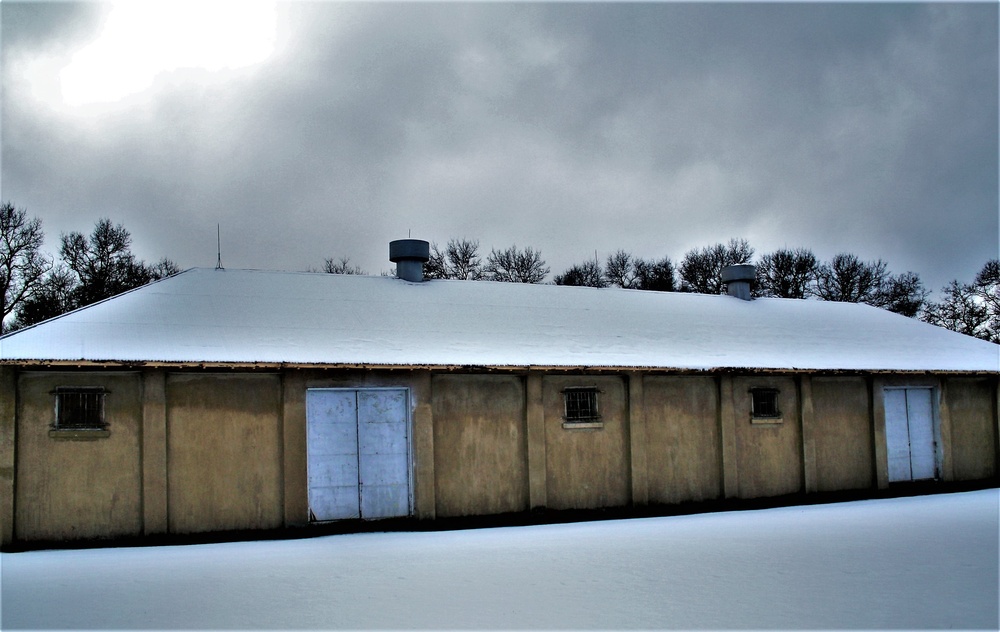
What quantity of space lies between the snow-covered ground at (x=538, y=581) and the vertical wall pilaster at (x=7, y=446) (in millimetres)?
675

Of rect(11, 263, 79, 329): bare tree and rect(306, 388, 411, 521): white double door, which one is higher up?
rect(11, 263, 79, 329): bare tree

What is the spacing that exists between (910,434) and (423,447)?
13.7 m

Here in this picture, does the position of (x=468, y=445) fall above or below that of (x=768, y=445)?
above

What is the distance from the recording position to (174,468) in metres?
16.1

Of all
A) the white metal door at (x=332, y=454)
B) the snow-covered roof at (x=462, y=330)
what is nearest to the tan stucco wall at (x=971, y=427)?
the snow-covered roof at (x=462, y=330)

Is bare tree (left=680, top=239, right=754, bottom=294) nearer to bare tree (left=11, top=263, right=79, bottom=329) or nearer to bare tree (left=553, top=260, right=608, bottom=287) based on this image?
bare tree (left=553, top=260, right=608, bottom=287)

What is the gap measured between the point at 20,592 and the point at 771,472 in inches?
640

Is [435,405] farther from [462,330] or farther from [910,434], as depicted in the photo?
[910,434]

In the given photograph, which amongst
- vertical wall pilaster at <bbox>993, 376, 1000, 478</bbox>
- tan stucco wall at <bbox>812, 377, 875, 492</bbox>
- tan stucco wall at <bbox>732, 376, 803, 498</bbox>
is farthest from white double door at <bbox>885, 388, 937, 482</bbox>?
tan stucco wall at <bbox>732, 376, 803, 498</bbox>

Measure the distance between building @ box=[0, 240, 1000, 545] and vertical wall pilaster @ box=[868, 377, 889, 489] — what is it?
65mm

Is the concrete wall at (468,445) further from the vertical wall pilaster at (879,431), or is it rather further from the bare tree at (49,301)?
the bare tree at (49,301)

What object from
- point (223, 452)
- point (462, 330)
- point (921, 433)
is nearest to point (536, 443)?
point (462, 330)

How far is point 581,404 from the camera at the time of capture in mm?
19953

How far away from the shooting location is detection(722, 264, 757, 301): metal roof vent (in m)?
28.8
